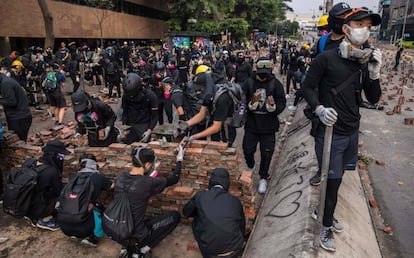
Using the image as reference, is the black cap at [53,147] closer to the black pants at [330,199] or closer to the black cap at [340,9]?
the black pants at [330,199]

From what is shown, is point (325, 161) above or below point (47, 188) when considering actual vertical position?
above

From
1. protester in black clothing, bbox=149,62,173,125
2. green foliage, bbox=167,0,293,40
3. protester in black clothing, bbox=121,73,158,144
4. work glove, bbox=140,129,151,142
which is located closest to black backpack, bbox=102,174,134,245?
work glove, bbox=140,129,151,142

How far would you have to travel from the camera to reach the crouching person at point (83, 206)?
3.65 meters

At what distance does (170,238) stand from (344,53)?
3000 millimetres

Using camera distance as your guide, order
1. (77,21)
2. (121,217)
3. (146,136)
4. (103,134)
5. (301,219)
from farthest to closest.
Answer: (77,21), (103,134), (146,136), (301,219), (121,217)

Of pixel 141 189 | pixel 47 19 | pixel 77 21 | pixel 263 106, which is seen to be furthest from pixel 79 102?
pixel 77 21

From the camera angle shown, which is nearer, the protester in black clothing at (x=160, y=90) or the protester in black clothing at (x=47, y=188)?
the protester in black clothing at (x=47, y=188)

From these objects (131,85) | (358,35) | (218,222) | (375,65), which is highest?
(358,35)

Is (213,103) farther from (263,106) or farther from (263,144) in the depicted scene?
(263,144)

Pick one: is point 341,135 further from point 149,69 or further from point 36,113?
point 36,113

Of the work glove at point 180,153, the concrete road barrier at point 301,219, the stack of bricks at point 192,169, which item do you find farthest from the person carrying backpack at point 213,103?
the concrete road barrier at point 301,219

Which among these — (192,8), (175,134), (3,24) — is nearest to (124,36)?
(192,8)

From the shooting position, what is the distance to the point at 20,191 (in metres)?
3.88

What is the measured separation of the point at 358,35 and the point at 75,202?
3349mm
